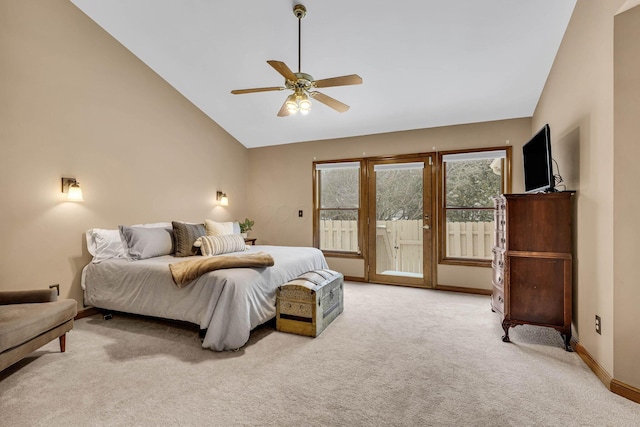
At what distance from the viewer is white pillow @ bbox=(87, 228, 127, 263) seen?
11.5 feet

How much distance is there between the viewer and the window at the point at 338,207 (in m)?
5.51

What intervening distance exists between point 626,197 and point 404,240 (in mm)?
3206

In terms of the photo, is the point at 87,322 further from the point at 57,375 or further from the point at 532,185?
the point at 532,185

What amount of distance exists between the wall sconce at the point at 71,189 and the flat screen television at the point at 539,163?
15.3 feet

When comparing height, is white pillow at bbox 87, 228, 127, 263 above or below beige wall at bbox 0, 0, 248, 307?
below

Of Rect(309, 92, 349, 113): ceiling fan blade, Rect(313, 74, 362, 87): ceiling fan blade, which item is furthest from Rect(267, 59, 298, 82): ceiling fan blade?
Rect(309, 92, 349, 113): ceiling fan blade

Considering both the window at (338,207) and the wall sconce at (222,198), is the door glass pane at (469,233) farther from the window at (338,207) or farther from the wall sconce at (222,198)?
the wall sconce at (222,198)

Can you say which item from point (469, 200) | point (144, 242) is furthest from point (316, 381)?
point (469, 200)

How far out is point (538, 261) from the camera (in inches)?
111

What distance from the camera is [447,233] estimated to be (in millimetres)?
4820

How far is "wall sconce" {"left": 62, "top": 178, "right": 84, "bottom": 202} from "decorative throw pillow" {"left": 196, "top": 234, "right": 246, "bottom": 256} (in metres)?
1.32

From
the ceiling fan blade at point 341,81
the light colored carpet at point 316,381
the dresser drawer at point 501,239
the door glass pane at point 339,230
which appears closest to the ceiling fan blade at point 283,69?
the ceiling fan blade at point 341,81

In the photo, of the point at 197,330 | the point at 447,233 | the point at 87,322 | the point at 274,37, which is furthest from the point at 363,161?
the point at 87,322

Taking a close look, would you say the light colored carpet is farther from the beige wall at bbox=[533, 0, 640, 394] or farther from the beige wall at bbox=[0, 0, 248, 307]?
the beige wall at bbox=[0, 0, 248, 307]
